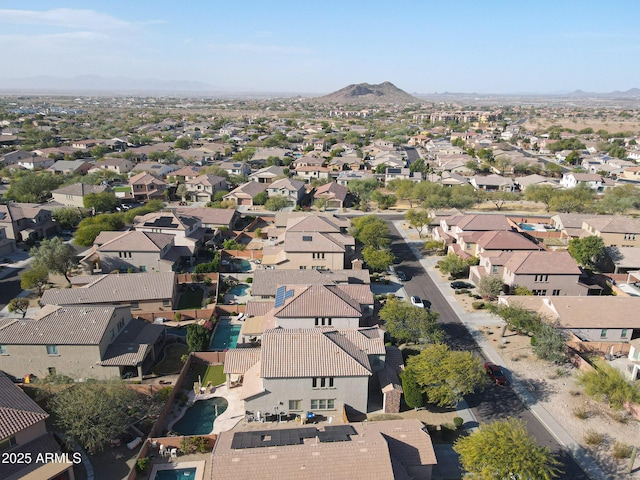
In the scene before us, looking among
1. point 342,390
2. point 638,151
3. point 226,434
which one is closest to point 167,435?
point 226,434

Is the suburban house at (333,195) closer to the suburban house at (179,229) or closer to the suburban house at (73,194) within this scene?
the suburban house at (179,229)

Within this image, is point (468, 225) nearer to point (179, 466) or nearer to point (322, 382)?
point (322, 382)

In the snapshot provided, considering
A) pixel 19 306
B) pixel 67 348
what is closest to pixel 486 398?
pixel 67 348

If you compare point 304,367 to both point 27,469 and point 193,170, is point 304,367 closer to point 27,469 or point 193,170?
point 27,469

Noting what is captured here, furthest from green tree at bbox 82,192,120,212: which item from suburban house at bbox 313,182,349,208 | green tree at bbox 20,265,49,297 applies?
suburban house at bbox 313,182,349,208

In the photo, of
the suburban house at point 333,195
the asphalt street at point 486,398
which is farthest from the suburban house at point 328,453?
the suburban house at point 333,195

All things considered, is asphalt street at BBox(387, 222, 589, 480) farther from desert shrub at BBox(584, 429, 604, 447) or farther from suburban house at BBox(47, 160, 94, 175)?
suburban house at BBox(47, 160, 94, 175)
